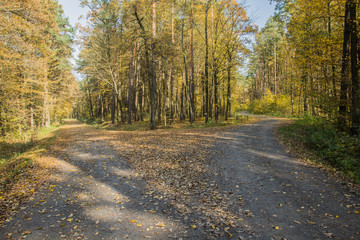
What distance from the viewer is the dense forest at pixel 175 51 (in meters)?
9.98

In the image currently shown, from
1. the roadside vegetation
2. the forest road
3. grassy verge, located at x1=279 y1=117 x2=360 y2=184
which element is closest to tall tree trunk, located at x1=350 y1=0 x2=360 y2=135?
grassy verge, located at x1=279 y1=117 x2=360 y2=184

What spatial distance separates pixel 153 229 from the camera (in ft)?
13.2

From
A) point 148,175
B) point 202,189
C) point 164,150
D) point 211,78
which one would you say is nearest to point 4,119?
point 164,150

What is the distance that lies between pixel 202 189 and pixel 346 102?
875 centimetres

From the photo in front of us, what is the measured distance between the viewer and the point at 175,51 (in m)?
17.2

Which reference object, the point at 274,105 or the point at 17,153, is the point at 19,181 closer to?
the point at 17,153

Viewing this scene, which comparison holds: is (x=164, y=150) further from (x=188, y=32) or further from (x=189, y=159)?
(x=188, y=32)

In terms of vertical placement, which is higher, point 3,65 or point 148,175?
point 3,65

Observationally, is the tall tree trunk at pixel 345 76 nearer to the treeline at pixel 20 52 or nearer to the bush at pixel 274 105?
the treeline at pixel 20 52

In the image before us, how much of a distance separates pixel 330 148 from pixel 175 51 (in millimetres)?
13574

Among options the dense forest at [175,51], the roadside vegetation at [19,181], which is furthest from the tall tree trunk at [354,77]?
the roadside vegetation at [19,181]

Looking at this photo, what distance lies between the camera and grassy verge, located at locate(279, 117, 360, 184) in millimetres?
6684

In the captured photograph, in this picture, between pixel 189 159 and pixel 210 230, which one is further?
pixel 189 159

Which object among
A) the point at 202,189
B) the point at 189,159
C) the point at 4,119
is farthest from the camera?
the point at 4,119
